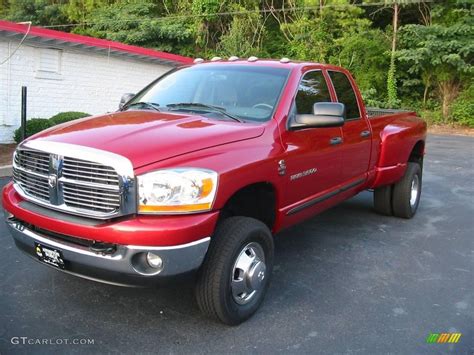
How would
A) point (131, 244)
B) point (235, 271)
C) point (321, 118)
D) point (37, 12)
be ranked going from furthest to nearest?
point (37, 12)
point (321, 118)
point (235, 271)
point (131, 244)

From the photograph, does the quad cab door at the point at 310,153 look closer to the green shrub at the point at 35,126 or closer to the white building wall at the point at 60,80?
the green shrub at the point at 35,126

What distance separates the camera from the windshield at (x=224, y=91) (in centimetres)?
407

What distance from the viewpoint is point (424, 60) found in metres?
22.0

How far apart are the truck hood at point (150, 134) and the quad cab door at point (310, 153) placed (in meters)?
0.44

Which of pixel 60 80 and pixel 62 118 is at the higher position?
pixel 60 80

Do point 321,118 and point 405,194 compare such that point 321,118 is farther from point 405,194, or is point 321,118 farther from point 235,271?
point 405,194

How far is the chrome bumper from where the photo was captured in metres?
2.91

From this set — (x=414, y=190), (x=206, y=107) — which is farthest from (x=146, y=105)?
(x=414, y=190)

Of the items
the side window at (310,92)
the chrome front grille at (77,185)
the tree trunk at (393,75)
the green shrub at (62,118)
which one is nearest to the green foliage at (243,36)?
the tree trunk at (393,75)

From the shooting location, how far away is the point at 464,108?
2184cm

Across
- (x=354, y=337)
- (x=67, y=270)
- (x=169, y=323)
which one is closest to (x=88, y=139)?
Result: (x=67, y=270)

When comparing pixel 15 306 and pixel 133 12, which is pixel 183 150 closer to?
pixel 15 306

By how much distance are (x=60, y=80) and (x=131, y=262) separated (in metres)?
11.0

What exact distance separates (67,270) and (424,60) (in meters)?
21.9
